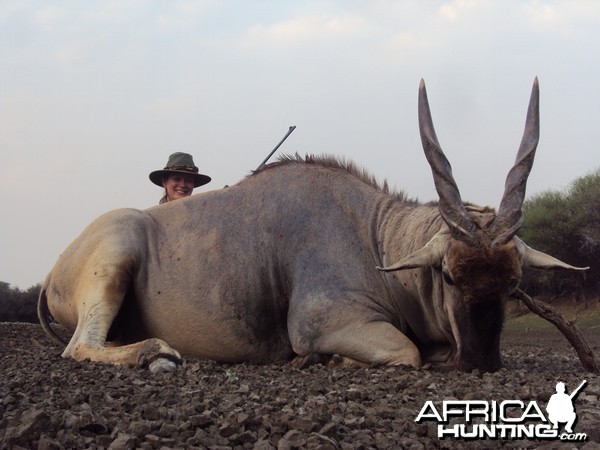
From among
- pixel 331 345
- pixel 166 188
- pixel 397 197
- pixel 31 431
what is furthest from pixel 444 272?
pixel 166 188

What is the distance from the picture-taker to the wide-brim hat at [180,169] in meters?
9.70

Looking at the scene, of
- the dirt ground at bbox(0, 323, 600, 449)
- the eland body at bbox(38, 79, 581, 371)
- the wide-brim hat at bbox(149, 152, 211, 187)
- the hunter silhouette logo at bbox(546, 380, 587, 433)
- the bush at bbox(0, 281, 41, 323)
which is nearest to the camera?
the dirt ground at bbox(0, 323, 600, 449)

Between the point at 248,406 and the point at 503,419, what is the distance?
1.00 metres

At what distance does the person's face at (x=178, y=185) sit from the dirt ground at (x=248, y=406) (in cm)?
508

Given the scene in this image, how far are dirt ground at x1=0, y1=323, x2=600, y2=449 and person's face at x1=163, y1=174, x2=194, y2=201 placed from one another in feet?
16.7

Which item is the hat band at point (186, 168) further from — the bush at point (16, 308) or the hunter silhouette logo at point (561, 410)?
the bush at point (16, 308)

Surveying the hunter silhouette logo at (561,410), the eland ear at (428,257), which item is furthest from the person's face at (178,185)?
the hunter silhouette logo at (561,410)

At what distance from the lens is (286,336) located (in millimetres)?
5895

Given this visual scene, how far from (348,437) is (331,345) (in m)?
2.76

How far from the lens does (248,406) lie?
3.08m

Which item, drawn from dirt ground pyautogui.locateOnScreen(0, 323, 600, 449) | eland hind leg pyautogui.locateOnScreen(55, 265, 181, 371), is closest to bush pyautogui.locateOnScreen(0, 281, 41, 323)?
eland hind leg pyautogui.locateOnScreen(55, 265, 181, 371)

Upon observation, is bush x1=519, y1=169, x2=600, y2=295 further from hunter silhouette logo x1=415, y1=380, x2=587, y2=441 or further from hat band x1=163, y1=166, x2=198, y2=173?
hunter silhouette logo x1=415, y1=380, x2=587, y2=441

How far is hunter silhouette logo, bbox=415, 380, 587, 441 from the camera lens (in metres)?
2.78

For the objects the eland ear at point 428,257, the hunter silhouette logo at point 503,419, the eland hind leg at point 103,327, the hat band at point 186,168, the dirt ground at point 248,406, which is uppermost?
the hat band at point 186,168
